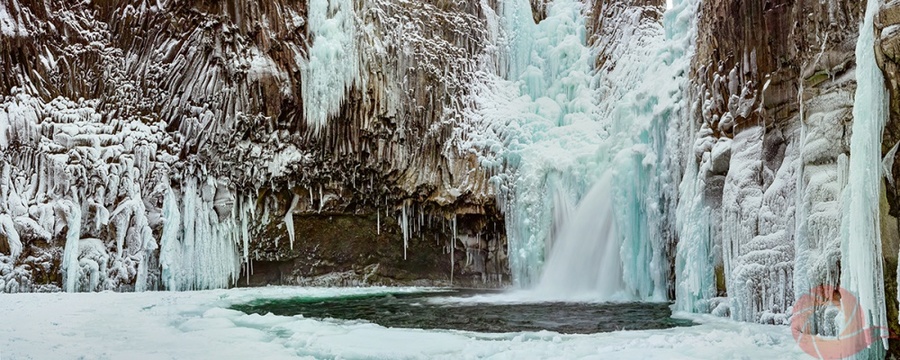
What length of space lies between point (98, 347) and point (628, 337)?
5005 mm

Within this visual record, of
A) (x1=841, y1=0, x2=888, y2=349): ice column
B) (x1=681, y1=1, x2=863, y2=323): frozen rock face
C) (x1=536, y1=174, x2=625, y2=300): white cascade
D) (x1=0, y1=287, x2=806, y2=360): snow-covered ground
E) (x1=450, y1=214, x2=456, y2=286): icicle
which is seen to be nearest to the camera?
(x1=841, y1=0, x2=888, y2=349): ice column

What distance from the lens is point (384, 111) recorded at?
1551 cm

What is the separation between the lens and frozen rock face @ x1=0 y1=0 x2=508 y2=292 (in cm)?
1374

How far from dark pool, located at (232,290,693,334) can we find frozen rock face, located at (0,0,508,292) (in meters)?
3.52

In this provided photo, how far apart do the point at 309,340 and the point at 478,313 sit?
12.5 ft

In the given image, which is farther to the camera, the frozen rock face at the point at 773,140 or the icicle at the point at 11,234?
the icicle at the point at 11,234

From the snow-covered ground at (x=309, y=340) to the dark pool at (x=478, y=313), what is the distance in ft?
2.17

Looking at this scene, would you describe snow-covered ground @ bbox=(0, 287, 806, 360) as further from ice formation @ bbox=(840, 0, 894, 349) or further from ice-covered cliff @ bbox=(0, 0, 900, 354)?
ice-covered cliff @ bbox=(0, 0, 900, 354)

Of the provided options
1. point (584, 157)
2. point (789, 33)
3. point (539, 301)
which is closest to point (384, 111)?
point (584, 157)

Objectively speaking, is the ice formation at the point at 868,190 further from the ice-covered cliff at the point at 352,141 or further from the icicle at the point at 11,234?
the icicle at the point at 11,234

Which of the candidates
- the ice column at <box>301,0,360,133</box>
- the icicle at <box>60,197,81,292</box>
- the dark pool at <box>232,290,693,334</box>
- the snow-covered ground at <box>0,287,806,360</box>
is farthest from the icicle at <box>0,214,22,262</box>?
the ice column at <box>301,0,360,133</box>

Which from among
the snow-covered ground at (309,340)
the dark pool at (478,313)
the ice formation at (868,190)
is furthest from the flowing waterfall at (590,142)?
the ice formation at (868,190)

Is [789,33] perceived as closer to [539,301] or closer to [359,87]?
[539,301]

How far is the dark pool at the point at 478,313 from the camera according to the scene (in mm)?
8523
